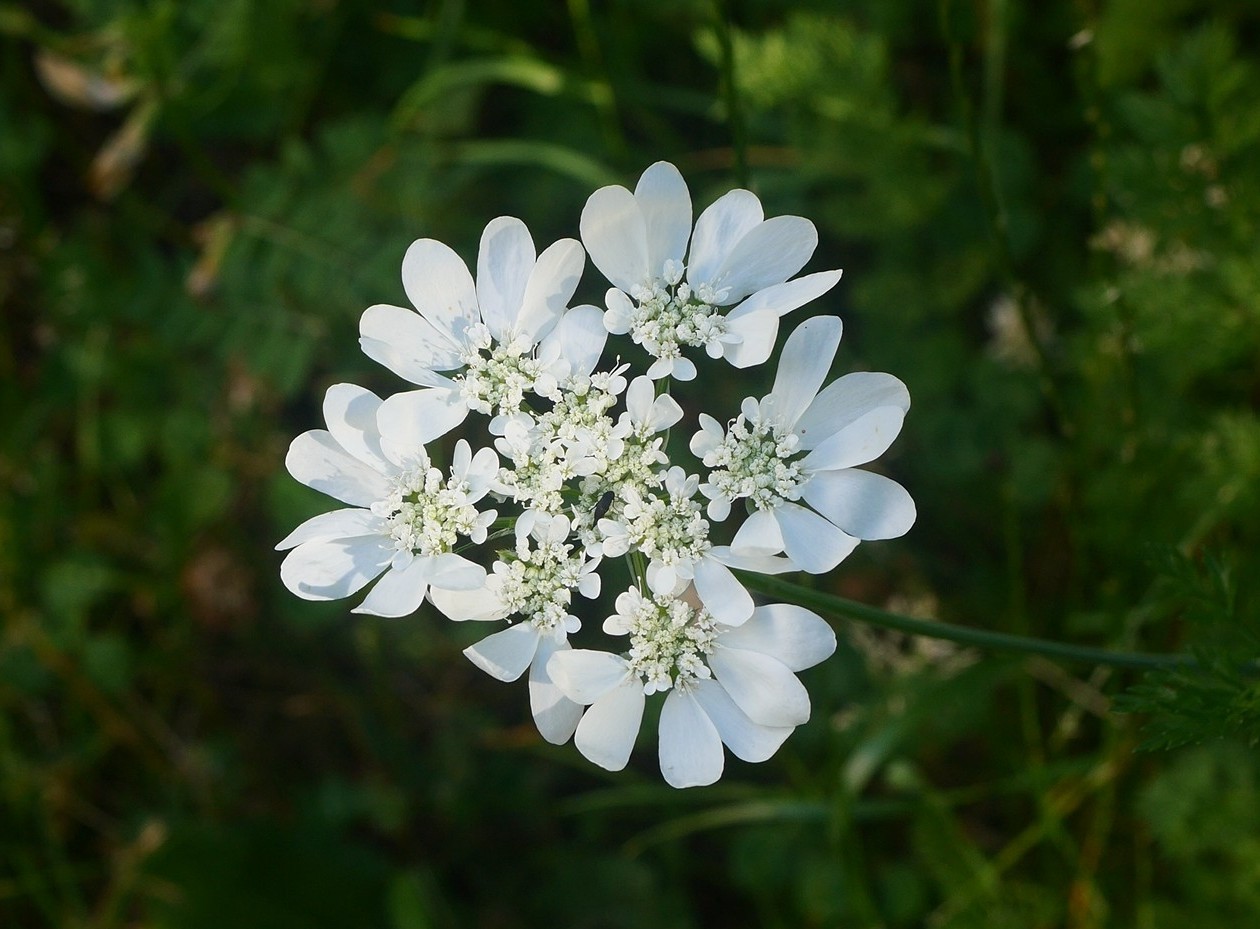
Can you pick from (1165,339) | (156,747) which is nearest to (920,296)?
(1165,339)

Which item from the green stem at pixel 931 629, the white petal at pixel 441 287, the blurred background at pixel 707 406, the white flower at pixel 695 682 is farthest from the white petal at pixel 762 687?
the blurred background at pixel 707 406

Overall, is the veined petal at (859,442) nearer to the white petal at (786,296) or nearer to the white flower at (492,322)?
→ the white petal at (786,296)

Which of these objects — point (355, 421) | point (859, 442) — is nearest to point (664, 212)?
point (859, 442)

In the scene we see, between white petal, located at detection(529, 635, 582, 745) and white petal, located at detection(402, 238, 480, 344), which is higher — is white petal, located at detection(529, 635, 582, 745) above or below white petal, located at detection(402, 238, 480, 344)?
below

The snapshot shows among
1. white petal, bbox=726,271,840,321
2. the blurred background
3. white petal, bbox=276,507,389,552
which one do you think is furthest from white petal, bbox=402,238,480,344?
the blurred background

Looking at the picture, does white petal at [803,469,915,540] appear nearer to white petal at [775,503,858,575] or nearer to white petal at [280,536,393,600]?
white petal at [775,503,858,575]

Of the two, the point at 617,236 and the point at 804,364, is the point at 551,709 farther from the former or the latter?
the point at 617,236

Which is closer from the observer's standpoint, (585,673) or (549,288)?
(585,673)
